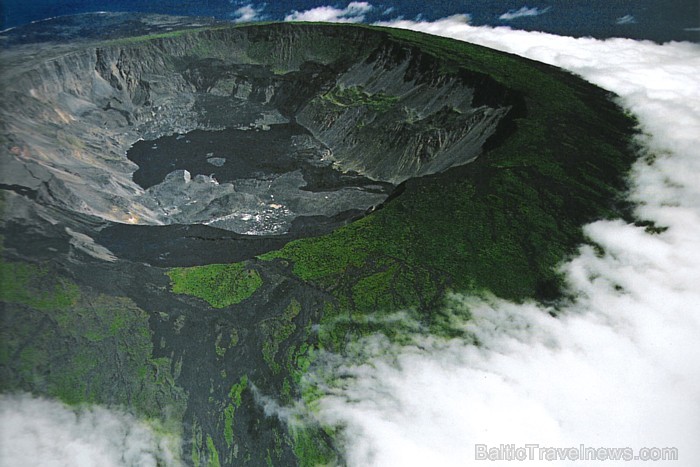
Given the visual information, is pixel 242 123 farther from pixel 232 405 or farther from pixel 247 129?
pixel 232 405

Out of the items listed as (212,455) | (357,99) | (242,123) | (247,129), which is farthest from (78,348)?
(357,99)

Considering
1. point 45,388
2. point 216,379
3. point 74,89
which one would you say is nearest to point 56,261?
point 45,388

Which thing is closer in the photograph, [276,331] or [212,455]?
[212,455]

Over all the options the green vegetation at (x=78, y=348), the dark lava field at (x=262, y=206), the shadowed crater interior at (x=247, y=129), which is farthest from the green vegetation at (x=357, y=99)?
the green vegetation at (x=78, y=348)

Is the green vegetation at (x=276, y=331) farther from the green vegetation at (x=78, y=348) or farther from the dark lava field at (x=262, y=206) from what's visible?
the green vegetation at (x=78, y=348)

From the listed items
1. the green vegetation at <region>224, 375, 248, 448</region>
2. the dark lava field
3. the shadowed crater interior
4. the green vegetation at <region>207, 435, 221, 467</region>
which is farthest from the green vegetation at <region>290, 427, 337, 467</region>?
the shadowed crater interior

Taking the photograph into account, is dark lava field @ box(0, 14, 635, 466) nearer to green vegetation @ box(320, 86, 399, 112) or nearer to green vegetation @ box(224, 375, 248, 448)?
green vegetation @ box(224, 375, 248, 448)

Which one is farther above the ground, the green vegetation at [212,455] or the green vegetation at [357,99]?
the green vegetation at [357,99]
